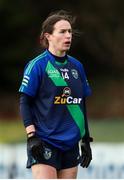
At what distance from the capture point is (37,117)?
6.66 metres

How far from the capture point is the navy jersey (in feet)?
21.7

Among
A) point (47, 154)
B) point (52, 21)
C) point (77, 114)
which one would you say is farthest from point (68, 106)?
point (52, 21)

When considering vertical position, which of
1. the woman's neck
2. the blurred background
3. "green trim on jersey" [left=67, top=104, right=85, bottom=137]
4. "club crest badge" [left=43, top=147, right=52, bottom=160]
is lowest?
"club crest badge" [left=43, top=147, right=52, bottom=160]

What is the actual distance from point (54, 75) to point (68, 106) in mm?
257

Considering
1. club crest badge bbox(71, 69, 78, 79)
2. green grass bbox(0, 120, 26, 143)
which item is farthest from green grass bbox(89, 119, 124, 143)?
club crest badge bbox(71, 69, 78, 79)

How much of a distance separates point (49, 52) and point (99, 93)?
22993 millimetres

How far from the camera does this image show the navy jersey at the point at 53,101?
21.7 feet

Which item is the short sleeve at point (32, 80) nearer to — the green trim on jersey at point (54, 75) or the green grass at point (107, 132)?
the green trim on jersey at point (54, 75)

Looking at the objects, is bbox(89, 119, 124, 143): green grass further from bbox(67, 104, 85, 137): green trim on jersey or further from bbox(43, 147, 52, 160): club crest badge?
bbox(43, 147, 52, 160): club crest badge

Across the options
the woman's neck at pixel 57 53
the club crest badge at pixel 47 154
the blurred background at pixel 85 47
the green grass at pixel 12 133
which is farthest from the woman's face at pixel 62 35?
the blurred background at pixel 85 47


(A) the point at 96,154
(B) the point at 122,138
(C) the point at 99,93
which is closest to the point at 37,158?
(A) the point at 96,154

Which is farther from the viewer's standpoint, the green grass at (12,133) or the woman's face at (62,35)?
the green grass at (12,133)

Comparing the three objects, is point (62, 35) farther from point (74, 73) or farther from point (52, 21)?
point (74, 73)

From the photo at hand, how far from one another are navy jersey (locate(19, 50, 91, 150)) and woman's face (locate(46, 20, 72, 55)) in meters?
0.10
